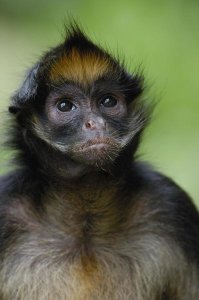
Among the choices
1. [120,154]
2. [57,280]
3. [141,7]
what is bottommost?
[57,280]

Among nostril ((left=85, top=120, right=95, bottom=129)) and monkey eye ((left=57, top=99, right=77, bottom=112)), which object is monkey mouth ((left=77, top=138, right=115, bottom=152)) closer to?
nostril ((left=85, top=120, right=95, bottom=129))

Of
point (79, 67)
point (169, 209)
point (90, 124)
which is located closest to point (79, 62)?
point (79, 67)

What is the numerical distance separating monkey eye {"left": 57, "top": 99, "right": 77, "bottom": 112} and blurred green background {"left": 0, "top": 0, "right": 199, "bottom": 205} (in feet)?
9.89

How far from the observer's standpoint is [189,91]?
9.27 metres

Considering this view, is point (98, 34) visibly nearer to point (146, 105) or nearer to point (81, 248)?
point (146, 105)

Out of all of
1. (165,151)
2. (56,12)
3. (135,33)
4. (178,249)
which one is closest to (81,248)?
(178,249)

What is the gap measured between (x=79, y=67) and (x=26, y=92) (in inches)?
16.0

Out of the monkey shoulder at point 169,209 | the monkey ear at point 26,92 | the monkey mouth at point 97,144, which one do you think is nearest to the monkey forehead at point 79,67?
the monkey ear at point 26,92

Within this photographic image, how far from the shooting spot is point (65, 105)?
5.83m

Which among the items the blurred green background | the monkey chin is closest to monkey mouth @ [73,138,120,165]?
the monkey chin

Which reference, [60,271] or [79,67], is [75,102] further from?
[60,271]

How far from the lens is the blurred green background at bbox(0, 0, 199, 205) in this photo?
9.02 metres

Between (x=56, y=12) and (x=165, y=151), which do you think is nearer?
(x=165, y=151)

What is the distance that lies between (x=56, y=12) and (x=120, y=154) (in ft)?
15.8
